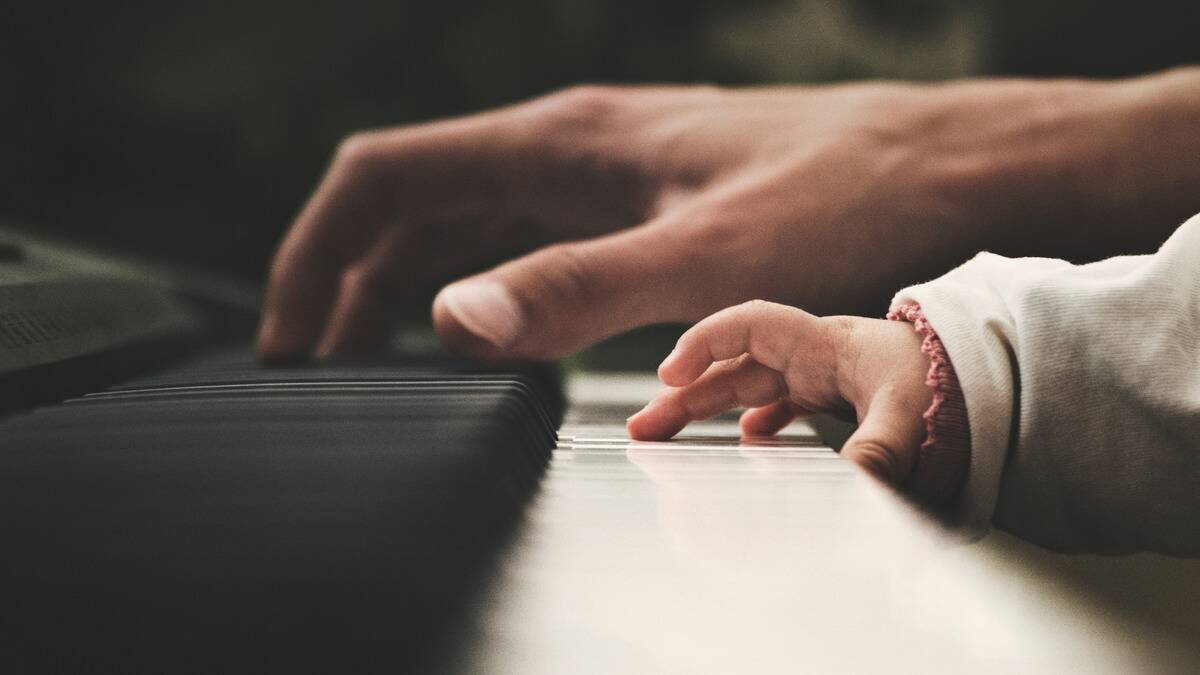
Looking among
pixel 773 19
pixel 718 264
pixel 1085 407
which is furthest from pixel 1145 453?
pixel 773 19

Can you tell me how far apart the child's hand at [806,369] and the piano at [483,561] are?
2cm

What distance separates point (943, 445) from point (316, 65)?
90 centimetres

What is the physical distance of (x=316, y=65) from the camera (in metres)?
A: 1.03

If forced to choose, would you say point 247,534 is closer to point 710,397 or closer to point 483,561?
point 483,561

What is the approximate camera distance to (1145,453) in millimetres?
281

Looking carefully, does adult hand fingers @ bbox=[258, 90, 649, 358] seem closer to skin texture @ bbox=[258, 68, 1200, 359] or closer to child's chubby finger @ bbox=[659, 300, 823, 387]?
skin texture @ bbox=[258, 68, 1200, 359]

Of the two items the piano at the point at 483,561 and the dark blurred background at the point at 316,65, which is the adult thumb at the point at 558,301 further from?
the dark blurred background at the point at 316,65

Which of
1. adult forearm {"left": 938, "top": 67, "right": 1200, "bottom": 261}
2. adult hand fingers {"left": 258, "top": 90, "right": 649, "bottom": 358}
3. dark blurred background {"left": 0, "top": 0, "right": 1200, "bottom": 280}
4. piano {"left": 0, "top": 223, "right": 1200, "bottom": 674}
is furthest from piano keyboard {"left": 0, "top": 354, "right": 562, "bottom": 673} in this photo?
dark blurred background {"left": 0, "top": 0, "right": 1200, "bottom": 280}

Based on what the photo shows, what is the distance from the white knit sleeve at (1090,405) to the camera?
278 millimetres

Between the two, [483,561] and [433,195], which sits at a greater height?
[483,561]

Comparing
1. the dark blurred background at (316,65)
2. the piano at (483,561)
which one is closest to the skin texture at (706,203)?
the piano at (483,561)

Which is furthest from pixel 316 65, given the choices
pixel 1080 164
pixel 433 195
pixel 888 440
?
pixel 888 440

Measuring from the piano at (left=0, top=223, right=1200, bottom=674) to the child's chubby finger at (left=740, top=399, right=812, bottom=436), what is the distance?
0.13 feet

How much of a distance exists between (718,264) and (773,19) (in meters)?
0.73
